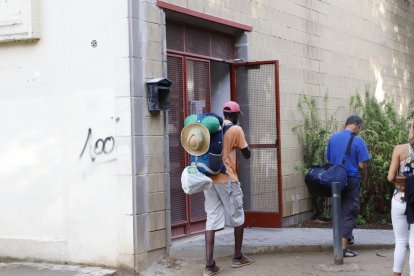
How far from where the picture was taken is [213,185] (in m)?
6.90

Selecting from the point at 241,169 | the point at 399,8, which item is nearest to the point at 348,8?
the point at 399,8

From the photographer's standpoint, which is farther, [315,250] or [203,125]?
[315,250]

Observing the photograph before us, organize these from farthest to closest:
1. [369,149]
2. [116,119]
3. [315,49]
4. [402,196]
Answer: [315,49] < [369,149] < [116,119] < [402,196]

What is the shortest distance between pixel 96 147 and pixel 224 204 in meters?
1.58

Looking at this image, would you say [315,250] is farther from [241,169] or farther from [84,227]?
[84,227]

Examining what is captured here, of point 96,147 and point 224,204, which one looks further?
point 96,147

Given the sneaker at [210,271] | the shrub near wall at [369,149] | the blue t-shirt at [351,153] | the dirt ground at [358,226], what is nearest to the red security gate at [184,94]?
the sneaker at [210,271]

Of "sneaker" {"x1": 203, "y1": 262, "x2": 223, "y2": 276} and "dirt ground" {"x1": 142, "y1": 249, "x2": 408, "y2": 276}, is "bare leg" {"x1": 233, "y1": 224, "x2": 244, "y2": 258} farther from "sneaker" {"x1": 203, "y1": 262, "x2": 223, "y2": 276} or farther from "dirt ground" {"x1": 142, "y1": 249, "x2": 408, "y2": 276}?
"sneaker" {"x1": 203, "y1": 262, "x2": 223, "y2": 276}

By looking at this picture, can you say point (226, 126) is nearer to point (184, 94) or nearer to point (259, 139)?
point (184, 94)

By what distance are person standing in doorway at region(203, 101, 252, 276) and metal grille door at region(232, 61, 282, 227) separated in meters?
2.04

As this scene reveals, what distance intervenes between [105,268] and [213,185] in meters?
1.51

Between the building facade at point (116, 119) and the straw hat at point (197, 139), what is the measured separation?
0.57 m

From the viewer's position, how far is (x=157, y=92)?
277 inches

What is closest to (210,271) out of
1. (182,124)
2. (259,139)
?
(182,124)
